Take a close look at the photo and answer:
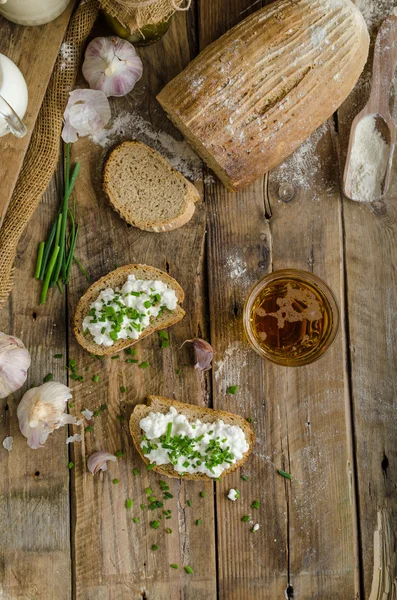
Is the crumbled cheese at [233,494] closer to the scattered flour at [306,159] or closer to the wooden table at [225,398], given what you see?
the wooden table at [225,398]

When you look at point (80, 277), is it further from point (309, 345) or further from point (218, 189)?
point (309, 345)

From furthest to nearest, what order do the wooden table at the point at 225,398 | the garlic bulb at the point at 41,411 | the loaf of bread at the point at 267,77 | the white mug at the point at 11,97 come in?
1. the wooden table at the point at 225,398
2. the garlic bulb at the point at 41,411
3. the loaf of bread at the point at 267,77
4. the white mug at the point at 11,97

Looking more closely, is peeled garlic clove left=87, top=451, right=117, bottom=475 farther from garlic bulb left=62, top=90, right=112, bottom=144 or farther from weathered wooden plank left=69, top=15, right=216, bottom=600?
garlic bulb left=62, top=90, right=112, bottom=144

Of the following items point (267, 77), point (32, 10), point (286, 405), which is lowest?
point (286, 405)

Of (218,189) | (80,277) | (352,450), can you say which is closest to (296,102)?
(218,189)

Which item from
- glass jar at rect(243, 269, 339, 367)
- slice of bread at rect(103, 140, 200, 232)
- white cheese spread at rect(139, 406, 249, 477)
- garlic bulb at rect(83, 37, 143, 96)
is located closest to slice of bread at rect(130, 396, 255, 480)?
white cheese spread at rect(139, 406, 249, 477)

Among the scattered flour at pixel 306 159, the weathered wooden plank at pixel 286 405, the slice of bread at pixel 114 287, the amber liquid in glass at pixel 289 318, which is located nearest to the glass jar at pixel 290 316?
the amber liquid in glass at pixel 289 318

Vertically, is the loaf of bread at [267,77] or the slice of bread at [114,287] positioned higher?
the loaf of bread at [267,77]

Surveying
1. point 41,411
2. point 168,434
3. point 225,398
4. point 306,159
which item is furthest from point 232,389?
point 306,159

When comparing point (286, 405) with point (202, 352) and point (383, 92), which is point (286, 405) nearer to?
point (202, 352)
